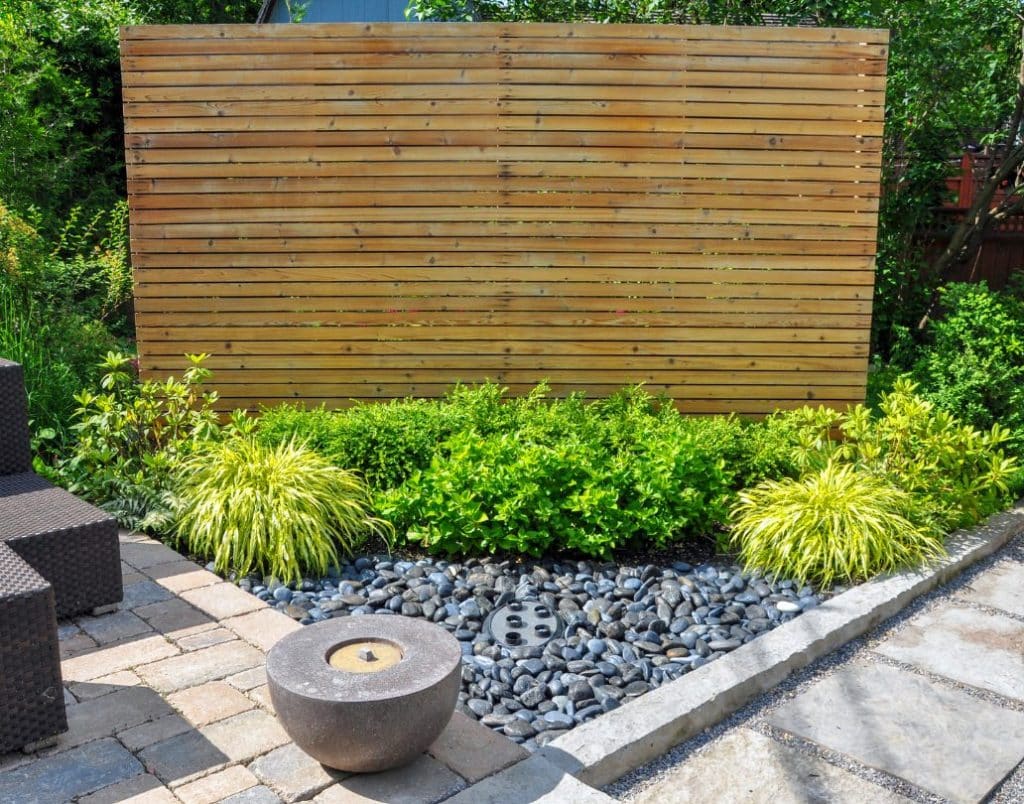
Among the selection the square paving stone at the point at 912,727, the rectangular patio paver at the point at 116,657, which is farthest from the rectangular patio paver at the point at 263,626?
the square paving stone at the point at 912,727

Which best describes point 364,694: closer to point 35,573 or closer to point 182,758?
point 182,758

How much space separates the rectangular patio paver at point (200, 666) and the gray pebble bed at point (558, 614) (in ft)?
1.21

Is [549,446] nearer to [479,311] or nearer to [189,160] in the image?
[479,311]

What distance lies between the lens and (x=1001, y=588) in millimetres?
4109

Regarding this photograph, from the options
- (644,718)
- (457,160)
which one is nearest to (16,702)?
(644,718)

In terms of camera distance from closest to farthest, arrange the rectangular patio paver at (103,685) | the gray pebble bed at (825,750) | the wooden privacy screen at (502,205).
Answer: the gray pebble bed at (825,750) < the rectangular patio paver at (103,685) < the wooden privacy screen at (502,205)

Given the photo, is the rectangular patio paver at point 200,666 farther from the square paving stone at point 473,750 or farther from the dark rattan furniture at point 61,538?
the square paving stone at point 473,750

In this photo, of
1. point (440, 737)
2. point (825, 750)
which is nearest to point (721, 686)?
point (825, 750)

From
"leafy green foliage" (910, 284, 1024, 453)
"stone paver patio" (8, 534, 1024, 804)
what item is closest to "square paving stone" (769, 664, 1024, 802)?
"stone paver patio" (8, 534, 1024, 804)

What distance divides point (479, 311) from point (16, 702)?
341cm

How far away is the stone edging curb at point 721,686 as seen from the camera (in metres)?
2.61

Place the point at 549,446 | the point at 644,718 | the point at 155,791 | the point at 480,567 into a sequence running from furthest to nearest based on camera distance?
the point at 549,446, the point at 480,567, the point at 644,718, the point at 155,791

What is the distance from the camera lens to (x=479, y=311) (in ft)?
17.6

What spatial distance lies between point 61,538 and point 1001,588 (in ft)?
12.6
